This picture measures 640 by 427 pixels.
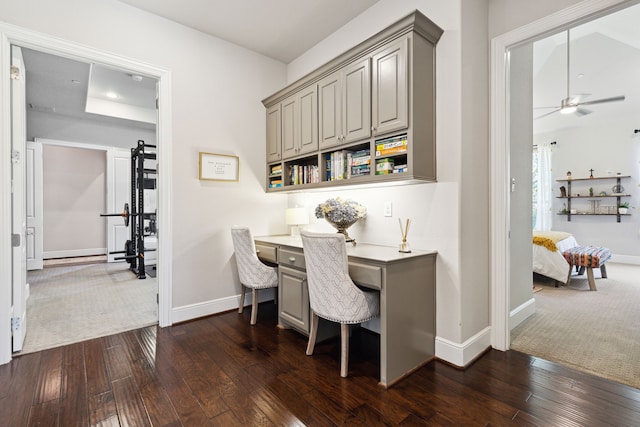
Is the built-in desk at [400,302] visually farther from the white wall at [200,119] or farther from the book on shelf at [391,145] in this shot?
the white wall at [200,119]

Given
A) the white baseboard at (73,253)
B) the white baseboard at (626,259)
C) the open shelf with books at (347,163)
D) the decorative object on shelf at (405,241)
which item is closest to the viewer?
the decorative object on shelf at (405,241)

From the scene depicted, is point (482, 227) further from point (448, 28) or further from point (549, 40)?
point (549, 40)

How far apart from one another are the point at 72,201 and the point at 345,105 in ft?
23.3

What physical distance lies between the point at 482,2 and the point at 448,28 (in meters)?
0.44

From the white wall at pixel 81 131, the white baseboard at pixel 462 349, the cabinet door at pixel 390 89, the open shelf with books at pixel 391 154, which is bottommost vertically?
the white baseboard at pixel 462 349

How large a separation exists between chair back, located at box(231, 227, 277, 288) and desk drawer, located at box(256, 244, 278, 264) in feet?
0.38

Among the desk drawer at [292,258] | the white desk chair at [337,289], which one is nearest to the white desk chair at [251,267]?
the desk drawer at [292,258]

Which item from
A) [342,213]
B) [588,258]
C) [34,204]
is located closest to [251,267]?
[342,213]

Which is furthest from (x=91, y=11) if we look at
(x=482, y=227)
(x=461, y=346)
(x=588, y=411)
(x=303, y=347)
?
(x=588, y=411)

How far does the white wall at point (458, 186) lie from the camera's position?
215 cm

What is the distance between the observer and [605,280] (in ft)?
15.1

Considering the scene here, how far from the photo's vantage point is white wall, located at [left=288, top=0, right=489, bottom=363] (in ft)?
7.04

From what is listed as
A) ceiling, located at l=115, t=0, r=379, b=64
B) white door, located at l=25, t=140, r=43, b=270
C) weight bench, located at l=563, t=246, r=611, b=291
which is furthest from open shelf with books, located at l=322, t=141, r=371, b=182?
white door, located at l=25, t=140, r=43, b=270

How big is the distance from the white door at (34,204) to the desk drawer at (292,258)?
5.30 m
